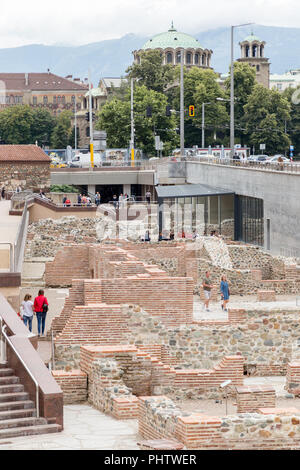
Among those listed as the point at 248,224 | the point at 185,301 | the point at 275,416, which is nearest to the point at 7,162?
Answer: the point at 248,224

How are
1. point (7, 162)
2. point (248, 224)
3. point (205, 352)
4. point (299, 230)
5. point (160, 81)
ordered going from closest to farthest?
point (205, 352), point (299, 230), point (248, 224), point (7, 162), point (160, 81)

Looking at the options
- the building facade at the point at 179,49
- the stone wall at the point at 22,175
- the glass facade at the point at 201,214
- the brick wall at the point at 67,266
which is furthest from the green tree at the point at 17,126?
the brick wall at the point at 67,266

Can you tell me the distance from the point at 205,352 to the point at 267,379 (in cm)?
146

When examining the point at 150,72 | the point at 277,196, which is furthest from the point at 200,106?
the point at 277,196

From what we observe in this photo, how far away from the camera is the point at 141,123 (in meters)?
89.1

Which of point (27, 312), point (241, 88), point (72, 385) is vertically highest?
point (241, 88)

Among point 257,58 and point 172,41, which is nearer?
point 257,58

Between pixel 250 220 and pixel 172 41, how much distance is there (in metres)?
123

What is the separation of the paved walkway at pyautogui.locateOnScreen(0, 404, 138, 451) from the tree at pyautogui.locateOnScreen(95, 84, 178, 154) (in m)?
74.6

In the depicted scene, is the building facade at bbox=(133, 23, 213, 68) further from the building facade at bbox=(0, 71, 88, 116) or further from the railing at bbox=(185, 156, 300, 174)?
the railing at bbox=(185, 156, 300, 174)

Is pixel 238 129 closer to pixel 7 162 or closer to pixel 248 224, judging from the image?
pixel 7 162

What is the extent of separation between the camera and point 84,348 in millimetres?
16500

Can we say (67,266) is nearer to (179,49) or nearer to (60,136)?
(60,136)

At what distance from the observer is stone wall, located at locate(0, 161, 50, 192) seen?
6128cm
